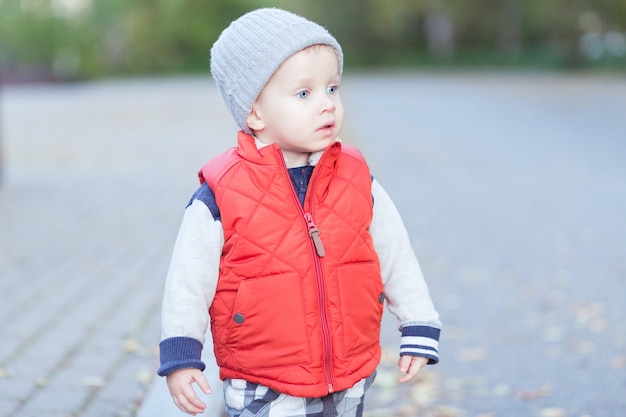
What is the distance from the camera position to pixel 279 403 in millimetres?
2369

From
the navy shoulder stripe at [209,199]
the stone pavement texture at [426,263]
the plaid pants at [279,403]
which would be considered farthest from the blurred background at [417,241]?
the navy shoulder stripe at [209,199]

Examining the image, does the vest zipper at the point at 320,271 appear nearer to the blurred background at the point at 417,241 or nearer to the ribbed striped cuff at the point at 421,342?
the ribbed striped cuff at the point at 421,342

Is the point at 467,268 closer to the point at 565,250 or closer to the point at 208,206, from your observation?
the point at 565,250

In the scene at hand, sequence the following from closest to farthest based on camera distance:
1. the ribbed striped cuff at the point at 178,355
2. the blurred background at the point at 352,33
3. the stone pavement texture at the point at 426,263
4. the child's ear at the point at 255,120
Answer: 1. the ribbed striped cuff at the point at 178,355
2. the child's ear at the point at 255,120
3. the stone pavement texture at the point at 426,263
4. the blurred background at the point at 352,33

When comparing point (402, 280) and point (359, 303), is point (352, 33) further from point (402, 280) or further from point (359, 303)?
point (359, 303)

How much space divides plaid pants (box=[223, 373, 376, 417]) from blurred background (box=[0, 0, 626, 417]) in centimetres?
123

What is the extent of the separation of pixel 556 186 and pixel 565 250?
3593 mm

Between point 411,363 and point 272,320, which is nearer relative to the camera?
point 272,320

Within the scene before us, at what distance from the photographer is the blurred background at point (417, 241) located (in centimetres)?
426

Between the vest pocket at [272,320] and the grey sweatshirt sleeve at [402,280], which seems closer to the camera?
the vest pocket at [272,320]

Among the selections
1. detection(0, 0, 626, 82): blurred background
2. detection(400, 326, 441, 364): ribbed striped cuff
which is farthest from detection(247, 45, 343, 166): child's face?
detection(0, 0, 626, 82): blurred background

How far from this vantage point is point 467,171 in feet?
40.7

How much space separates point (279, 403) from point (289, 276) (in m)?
0.33

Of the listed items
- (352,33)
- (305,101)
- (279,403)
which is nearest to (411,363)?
(279,403)
